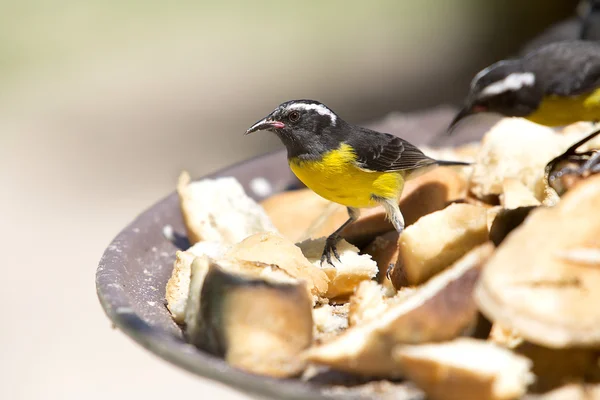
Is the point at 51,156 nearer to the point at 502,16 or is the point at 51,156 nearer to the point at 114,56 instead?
the point at 114,56

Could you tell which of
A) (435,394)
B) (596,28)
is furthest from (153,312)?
(596,28)

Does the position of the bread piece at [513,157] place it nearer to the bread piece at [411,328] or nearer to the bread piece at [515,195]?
the bread piece at [515,195]

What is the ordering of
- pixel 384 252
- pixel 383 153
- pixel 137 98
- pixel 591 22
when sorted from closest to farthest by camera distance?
pixel 384 252 < pixel 383 153 < pixel 591 22 < pixel 137 98

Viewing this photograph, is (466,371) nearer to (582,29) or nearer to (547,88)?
(547,88)

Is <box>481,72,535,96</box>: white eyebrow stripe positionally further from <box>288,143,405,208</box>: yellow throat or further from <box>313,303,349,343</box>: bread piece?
<box>313,303,349,343</box>: bread piece

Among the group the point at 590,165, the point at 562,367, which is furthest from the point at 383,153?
the point at 562,367

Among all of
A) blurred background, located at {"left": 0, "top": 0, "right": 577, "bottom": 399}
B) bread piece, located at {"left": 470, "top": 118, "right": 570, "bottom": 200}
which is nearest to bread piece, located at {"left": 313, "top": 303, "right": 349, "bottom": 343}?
bread piece, located at {"left": 470, "top": 118, "right": 570, "bottom": 200}
